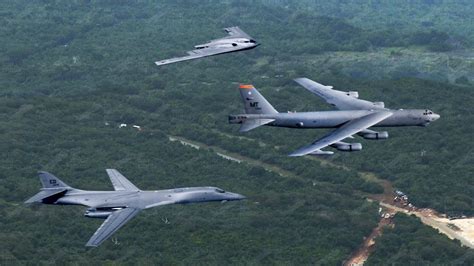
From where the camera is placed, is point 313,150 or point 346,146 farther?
point 346,146

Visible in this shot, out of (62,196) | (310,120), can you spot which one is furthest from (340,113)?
(62,196)

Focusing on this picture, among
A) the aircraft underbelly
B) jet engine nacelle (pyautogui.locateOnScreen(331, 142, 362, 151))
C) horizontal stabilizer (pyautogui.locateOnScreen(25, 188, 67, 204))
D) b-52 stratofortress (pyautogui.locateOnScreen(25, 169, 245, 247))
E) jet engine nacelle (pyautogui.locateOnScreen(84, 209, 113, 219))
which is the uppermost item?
the aircraft underbelly

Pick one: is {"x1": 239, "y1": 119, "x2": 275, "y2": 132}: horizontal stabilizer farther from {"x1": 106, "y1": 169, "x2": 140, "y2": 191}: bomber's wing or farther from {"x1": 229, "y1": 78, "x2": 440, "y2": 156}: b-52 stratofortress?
{"x1": 106, "y1": 169, "x2": 140, "y2": 191}: bomber's wing

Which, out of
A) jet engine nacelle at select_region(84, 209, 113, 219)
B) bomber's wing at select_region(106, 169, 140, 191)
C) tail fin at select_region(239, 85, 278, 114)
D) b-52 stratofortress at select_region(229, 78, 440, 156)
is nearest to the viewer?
jet engine nacelle at select_region(84, 209, 113, 219)

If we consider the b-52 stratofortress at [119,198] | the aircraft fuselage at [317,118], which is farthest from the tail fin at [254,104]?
the b-52 stratofortress at [119,198]

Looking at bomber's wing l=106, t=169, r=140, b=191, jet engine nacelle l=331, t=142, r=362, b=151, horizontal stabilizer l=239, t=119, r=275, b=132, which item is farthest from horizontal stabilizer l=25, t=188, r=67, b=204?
jet engine nacelle l=331, t=142, r=362, b=151

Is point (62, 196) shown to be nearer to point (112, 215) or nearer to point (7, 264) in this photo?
point (112, 215)

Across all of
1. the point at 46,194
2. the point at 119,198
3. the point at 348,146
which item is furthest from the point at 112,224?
the point at 348,146

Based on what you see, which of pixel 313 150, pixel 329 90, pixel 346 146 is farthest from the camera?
pixel 329 90
